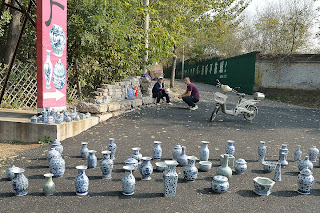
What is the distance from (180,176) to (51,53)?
4.20 m

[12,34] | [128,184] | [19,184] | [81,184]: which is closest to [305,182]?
[128,184]

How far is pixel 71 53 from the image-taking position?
10633 mm

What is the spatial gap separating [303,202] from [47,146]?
446 centimetres

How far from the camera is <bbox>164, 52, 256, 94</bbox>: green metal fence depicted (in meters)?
17.3

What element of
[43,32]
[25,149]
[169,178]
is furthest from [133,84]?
[169,178]

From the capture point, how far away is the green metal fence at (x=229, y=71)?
682 inches

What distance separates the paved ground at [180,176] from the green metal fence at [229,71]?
9.57m

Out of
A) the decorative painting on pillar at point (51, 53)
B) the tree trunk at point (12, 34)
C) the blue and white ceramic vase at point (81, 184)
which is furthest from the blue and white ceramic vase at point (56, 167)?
the tree trunk at point (12, 34)

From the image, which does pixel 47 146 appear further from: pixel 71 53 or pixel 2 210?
pixel 71 53

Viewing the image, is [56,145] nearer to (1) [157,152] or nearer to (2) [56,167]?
(2) [56,167]

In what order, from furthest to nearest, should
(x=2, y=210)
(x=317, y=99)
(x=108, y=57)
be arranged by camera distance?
1. (x=317, y=99)
2. (x=108, y=57)
3. (x=2, y=210)

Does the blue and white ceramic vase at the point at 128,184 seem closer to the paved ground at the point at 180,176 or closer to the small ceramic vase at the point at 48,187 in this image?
the paved ground at the point at 180,176

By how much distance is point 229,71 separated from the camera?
21.4 metres

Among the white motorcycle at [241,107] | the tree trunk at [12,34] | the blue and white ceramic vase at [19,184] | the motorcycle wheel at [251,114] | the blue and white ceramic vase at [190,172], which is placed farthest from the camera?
the tree trunk at [12,34]
